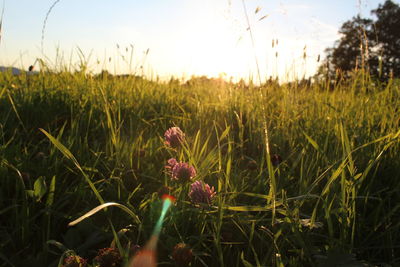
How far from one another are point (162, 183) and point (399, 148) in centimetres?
136

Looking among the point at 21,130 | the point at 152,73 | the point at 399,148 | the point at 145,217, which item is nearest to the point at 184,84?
the point at 152,73

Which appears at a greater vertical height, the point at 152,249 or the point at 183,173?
the point at 183,173

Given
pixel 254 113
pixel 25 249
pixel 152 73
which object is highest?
pixel 152 73

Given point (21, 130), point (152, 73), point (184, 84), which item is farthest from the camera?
point (184, 84)

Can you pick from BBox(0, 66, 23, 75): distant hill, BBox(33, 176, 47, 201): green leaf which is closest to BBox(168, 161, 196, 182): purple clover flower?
BBox(33, 176, 47, 201): green leaf

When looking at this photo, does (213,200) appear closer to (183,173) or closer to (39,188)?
(183,173)

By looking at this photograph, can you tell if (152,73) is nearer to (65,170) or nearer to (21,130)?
(21,130)

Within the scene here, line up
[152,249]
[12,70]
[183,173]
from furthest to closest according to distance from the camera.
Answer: [12,70]
[183,173]
[152,249]

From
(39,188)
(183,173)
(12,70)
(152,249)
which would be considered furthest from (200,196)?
(12,70)

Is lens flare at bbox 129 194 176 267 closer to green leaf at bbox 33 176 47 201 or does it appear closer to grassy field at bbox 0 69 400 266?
grassy field at bbox 0 69 400 266

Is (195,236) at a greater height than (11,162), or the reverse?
(11,162)

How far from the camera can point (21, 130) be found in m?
2.21

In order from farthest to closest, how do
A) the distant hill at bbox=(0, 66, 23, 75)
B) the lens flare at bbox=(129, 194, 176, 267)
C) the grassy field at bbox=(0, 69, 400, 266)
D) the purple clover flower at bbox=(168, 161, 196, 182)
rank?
the distant hill at bbox=(0, 66, 23, 75)
the purple clover flower at bbox=(168, 161, 196, 182)
the grassy field at bbox=(0, 69, 400, 266)
the lens flare at bbox=(129, 194, 176, 267)

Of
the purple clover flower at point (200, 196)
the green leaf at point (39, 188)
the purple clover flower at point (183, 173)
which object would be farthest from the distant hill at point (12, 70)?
the purple clover flower at point (200, 196)
